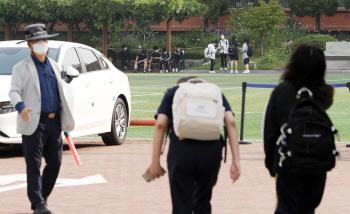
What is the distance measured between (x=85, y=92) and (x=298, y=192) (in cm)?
834

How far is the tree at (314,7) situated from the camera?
62844 mm

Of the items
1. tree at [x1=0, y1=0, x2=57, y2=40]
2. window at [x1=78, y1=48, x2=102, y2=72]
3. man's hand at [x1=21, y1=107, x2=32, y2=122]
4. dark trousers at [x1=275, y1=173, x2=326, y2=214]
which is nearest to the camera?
dark trousers at [x1=275, y1=173, x2=326, y2=214]

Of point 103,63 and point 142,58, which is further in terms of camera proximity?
point 142,58

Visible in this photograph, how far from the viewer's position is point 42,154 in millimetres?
8086

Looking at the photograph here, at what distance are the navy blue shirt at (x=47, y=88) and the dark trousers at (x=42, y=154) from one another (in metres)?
0.11

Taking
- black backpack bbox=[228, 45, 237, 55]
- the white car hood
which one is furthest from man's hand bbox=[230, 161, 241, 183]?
black backpack bbox=[228, 45, 237, 55]

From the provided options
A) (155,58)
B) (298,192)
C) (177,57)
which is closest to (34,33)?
(298,192)

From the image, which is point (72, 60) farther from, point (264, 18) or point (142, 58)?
point (142, 58)

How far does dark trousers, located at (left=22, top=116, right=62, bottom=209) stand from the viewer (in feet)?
25.8

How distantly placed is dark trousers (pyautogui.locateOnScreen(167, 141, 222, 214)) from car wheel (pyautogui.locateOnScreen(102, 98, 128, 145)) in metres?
8.62

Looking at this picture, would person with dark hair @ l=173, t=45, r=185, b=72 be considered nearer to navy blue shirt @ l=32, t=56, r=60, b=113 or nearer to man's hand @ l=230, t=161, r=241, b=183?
navy blue shirt @ l=32, t=56, r=60, b=113

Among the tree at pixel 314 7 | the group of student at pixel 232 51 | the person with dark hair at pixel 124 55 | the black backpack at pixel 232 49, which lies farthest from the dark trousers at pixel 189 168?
the tree at pixel 314 7

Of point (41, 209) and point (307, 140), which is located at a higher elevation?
point (307, 140)

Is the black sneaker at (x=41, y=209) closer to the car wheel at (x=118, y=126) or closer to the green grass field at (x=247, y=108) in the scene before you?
the car wheel at (x=118, y=126)
